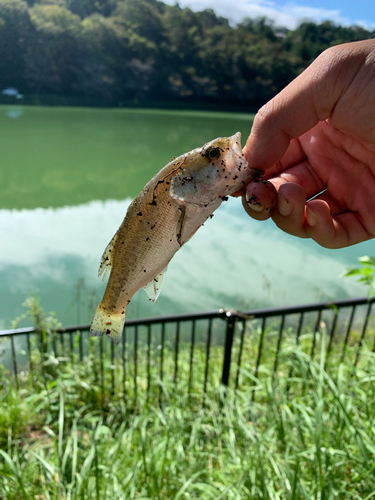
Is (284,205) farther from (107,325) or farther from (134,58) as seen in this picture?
(134,58)

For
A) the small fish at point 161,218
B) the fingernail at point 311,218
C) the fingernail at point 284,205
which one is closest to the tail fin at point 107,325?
the small fish at point 161,218

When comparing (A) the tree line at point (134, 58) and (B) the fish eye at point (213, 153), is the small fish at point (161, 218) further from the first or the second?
(A) the tree line at point (134, 58)

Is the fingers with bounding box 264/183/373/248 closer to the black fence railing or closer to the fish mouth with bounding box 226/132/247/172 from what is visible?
the fish mouth with bounding box 226/132/247/172

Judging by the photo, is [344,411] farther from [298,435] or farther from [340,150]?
[340,150]

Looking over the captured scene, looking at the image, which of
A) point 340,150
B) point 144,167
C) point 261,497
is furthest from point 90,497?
point 144,167

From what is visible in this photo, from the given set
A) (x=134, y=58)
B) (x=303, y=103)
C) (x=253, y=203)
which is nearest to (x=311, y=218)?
(x=253, y=203)
